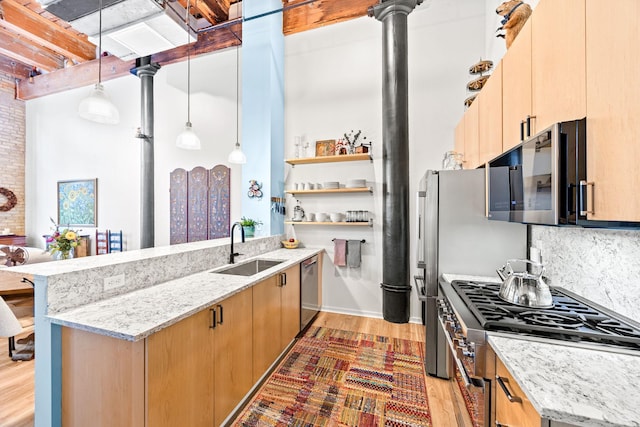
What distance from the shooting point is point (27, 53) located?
17.0ft

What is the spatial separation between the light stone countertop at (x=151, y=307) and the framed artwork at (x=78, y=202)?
4.96m

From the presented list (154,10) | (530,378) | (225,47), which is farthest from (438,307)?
(225,47)

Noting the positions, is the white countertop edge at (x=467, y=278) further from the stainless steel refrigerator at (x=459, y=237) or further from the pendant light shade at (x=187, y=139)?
the pendant light shade at (x=187, y=139)

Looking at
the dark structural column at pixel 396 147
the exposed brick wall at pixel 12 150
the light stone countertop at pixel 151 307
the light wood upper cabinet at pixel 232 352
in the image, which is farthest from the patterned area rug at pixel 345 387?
the exposed brick wall at pixel 12 150

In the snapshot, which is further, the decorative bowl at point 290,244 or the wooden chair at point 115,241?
the wooden chair at point 115,241

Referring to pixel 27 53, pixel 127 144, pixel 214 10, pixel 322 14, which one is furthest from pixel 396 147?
pixel 27 53

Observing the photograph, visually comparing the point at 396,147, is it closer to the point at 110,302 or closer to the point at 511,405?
the point at 511,405

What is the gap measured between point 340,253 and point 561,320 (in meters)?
2.45

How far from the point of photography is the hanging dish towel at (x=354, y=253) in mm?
3471

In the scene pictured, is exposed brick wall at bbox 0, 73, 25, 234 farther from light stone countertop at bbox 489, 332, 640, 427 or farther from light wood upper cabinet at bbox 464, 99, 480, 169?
light stone countertop at bbox 489, 332, 640, 427

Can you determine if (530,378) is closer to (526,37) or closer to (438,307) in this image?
(438,307)

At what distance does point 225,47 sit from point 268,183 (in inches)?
100

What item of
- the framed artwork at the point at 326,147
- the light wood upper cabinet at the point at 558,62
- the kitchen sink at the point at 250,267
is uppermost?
the framed artwork at the point at 326,147

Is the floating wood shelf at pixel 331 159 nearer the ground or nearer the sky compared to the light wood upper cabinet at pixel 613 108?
nearer the sky
